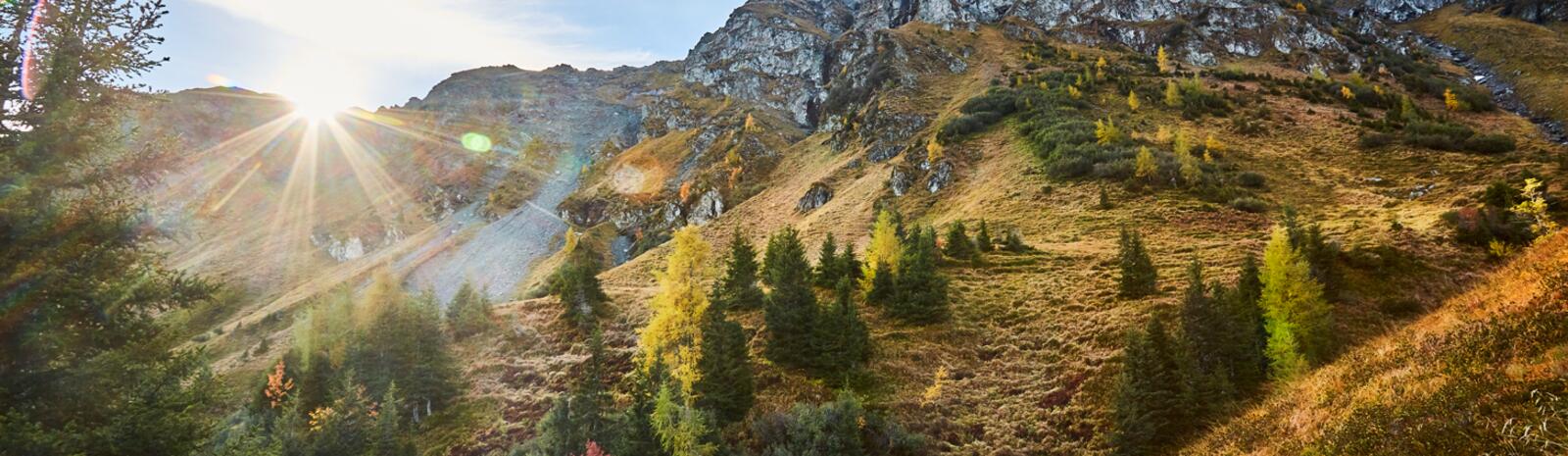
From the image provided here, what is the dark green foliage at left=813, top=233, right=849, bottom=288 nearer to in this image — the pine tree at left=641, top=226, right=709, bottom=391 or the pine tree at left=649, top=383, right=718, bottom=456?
the pine tree at left=641, top=226, right=709, bottom=391

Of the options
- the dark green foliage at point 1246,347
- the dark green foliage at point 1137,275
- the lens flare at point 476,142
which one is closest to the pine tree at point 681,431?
the dark green foliage at point 1246,347

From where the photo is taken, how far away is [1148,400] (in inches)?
829

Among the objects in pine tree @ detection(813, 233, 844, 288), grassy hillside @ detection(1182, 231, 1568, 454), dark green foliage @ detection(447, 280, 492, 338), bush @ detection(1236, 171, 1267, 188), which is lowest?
dark green foliage @ detection(447, 280, 492, 338)

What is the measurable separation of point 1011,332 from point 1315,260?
14722 millimetres

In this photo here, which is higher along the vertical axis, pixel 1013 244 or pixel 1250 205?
pixel 1250 205

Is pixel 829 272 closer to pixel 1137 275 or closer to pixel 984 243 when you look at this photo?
pixel 984 243

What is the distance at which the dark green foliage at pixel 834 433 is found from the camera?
2266 centimetres

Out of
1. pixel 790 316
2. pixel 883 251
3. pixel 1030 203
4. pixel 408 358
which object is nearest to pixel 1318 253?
pixel 883 251

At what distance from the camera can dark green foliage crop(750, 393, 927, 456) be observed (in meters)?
22.7

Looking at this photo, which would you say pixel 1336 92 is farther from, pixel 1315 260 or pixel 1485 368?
pixel 1485 368

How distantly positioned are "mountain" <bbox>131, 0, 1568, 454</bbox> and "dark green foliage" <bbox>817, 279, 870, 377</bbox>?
97 cm

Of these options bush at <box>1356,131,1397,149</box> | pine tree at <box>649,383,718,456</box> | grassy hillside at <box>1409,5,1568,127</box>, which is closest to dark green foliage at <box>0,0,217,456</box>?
pine tree at <box>649,383,718,456</box>

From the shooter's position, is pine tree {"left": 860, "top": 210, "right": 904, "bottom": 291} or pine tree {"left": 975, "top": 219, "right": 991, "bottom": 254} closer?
pine tree {"left": 860, "top": 210, "right": 904, "bottom": 291}

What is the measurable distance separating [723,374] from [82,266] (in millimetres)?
20302
